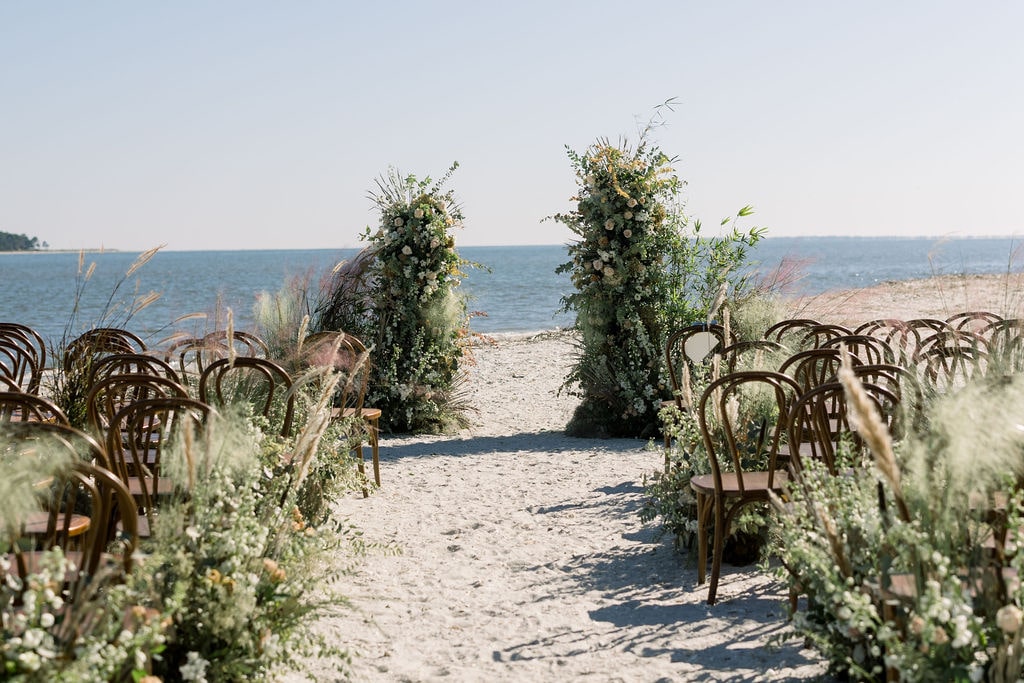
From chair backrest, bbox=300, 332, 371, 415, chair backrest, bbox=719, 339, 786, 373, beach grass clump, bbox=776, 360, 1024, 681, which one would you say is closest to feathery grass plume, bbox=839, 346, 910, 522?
beach grass clump, bbox=776, 360, 1024, 681

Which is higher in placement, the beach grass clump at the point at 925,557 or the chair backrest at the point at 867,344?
the chair backrest at the point at 867,344

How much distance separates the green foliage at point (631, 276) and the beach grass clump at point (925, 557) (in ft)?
17.1

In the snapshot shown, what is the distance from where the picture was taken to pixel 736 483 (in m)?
4.20

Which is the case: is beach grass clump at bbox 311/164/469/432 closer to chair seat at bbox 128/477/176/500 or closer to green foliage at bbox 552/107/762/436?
green foliage at bbox 552/107/762/436

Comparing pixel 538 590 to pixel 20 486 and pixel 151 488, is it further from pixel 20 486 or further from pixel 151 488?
pixel 20 486

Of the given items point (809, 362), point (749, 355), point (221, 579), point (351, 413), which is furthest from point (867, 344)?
point (221, 579)

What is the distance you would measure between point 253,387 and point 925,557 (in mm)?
3454

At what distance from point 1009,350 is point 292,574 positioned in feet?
10.4

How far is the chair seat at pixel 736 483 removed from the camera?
4078mm

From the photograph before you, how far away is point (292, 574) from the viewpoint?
3146mm

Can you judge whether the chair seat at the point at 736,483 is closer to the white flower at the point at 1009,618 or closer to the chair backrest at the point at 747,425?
the chair backrest at the point at 747,425

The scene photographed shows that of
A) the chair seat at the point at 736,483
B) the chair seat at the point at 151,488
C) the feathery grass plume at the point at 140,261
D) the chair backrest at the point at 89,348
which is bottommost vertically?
the chair seat at the point at 736,483

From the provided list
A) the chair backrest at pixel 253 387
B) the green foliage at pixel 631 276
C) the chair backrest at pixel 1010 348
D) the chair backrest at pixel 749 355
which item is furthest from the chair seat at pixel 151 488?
the green foliage at pixel 631 276

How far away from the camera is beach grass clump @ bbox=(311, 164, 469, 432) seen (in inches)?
336
